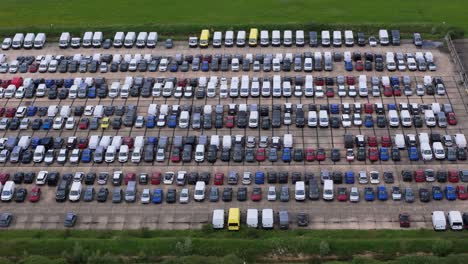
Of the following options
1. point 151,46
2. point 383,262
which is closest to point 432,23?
point 151,46

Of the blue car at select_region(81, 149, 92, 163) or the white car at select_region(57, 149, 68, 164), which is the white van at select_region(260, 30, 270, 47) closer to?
the blue car at select_region(81, 149, 92, 163)

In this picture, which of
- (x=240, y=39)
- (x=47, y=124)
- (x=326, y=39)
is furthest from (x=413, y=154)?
(x=47, y=124)

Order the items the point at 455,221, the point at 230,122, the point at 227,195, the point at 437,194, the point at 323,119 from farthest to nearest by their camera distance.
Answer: the point at 230,122 < the point at 323,119 < the point at 227,195 < the point at 437,194 < the point at 455,221

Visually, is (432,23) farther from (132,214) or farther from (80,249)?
(80,249)

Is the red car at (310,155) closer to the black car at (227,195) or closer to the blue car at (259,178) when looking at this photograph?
the blue car at (259,178)

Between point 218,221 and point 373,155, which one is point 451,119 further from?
point 218,221

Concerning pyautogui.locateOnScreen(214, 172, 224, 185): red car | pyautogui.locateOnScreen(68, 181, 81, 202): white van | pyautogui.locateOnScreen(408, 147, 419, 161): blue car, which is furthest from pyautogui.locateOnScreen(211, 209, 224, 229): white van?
pyautogui.locateOnScreen(408, 147, 419, 161): blue car

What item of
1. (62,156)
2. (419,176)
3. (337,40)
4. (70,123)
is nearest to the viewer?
(419,176)
